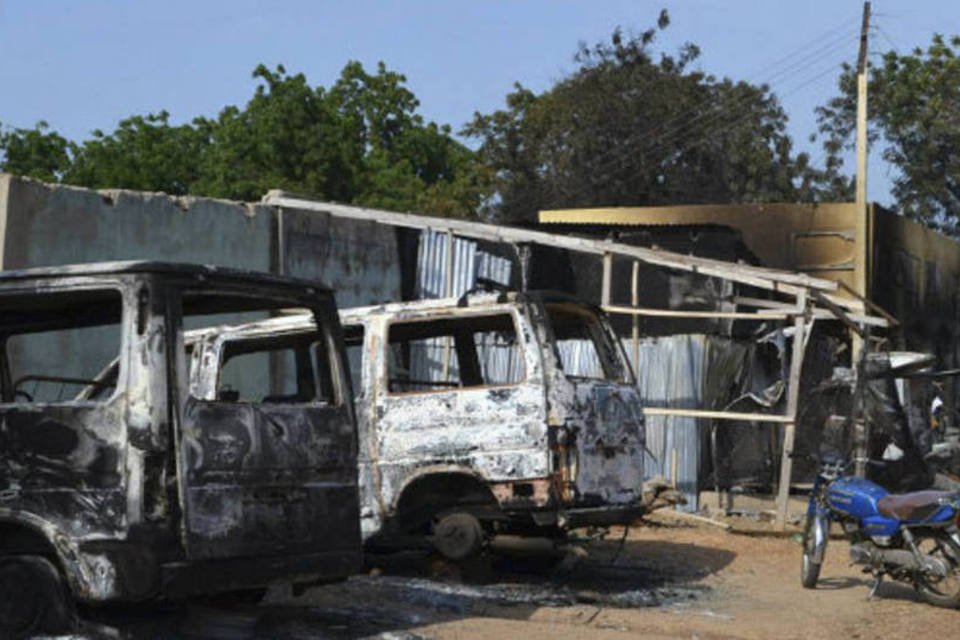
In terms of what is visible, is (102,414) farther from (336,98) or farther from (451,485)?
(336,98)

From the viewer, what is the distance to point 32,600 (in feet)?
25.3

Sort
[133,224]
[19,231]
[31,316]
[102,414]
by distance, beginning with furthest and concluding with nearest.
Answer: [133,224] < [19,231] < [31,316] < [102,414]

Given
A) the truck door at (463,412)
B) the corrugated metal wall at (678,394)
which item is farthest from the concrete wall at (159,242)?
the corrugated metal wall at (678,394)

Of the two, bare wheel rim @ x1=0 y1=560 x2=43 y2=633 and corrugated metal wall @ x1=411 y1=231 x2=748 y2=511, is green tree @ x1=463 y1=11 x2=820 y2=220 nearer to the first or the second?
corrugated metal wall @ x1=411 y1=231 x2=748 y2=511

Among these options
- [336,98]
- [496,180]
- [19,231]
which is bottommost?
[19,231]

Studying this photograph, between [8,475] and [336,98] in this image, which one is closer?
[8,475]

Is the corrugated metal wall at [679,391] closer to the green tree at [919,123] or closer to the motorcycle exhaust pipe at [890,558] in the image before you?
the motorcycle exhaust pipe at [890,558]

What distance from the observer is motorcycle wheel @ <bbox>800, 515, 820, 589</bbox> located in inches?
465

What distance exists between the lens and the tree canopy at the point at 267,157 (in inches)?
1586

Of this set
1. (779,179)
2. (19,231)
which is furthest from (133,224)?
(779,179)

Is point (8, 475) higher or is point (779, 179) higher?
point (779, 179)

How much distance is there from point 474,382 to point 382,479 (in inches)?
47.0

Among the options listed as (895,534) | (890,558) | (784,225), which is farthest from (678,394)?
(784,225)

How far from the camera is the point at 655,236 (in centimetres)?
2416
